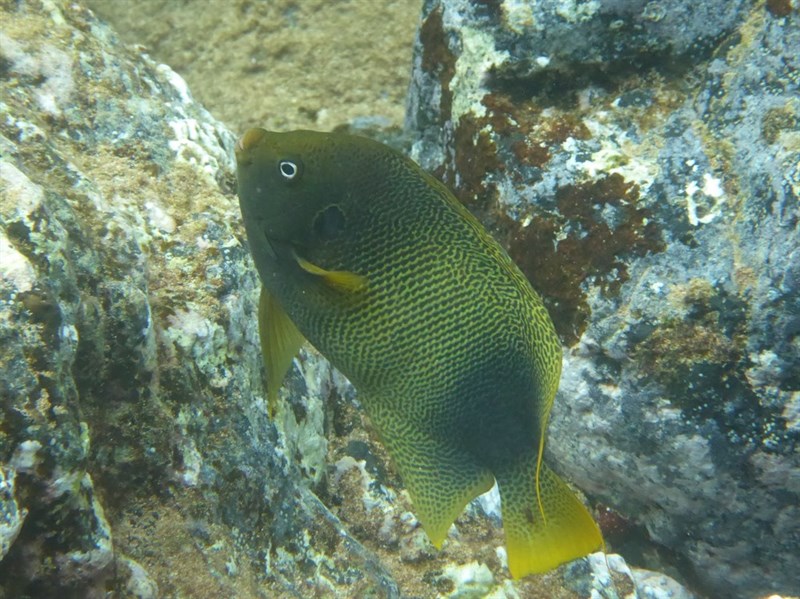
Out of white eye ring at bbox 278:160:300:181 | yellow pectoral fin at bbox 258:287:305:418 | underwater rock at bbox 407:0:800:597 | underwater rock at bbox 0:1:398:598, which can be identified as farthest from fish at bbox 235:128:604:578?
underwater rock at bbox 407:0:800:597

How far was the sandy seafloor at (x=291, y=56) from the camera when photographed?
4539mm

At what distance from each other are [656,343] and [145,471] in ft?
6.13

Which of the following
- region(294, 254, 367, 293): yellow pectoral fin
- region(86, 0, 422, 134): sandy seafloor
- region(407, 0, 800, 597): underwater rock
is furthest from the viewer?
region(86, 0, 422, 134): sandy seafloor

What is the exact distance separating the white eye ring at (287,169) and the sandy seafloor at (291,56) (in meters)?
3.03

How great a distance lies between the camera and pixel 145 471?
1.78m

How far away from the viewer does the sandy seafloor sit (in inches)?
179

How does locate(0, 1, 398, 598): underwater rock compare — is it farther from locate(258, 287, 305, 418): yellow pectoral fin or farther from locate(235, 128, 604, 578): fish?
locate(235, 128, 604, 578): fish

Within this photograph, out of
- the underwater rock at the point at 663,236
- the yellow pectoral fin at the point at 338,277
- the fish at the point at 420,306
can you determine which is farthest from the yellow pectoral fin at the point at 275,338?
the underwater rock at the point at 663,236

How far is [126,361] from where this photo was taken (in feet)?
5.88

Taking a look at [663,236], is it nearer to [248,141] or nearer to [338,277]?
[338,277]

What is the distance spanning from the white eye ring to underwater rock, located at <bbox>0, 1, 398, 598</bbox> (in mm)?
603

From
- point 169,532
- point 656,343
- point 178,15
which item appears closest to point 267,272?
point 169,532

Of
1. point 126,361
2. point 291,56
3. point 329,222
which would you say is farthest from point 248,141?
point 291,56

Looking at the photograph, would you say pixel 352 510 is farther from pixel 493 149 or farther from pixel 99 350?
pixel 493 149
